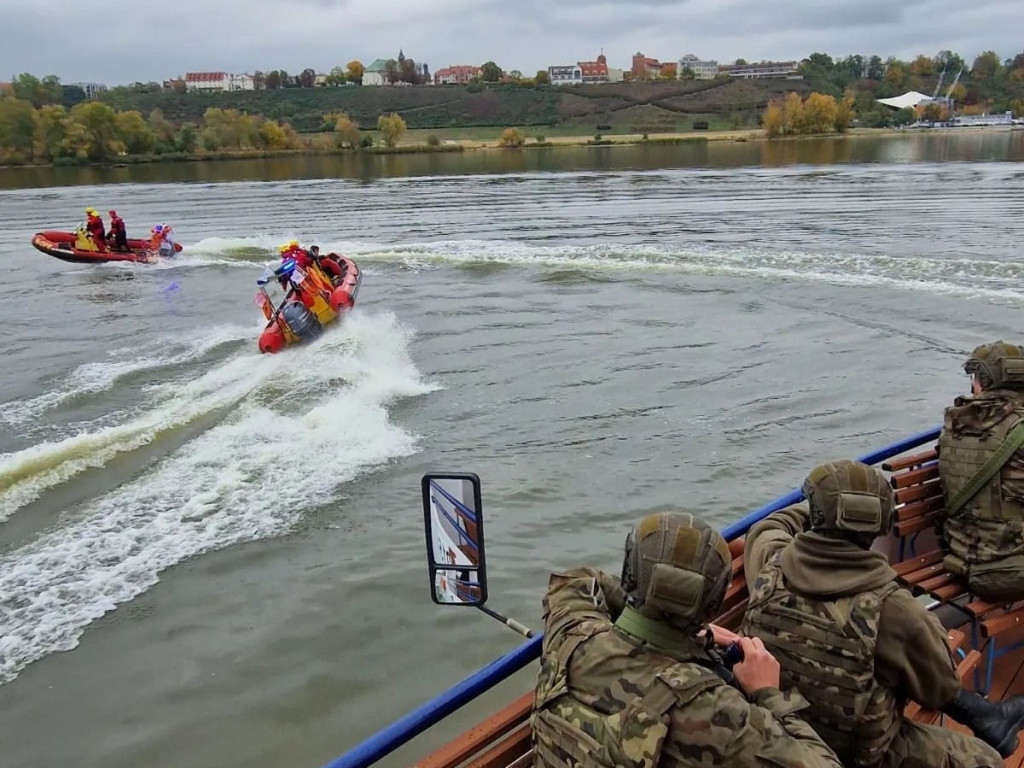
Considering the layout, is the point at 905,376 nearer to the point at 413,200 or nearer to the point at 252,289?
the point at 252,289

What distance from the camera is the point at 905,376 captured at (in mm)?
12906

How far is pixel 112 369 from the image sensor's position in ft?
47.2

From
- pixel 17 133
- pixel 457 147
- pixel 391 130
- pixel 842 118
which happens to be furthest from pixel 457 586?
pixel 842 118

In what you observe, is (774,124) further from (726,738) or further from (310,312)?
(726,738)

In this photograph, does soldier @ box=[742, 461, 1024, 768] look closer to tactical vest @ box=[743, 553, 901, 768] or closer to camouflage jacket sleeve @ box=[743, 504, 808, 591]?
tactical vest @ box=[743, 553, 901, 768]

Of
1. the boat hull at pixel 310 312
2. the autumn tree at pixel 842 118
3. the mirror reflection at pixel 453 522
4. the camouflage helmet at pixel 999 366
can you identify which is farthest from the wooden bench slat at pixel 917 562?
the autumn tree at pixel 842 118

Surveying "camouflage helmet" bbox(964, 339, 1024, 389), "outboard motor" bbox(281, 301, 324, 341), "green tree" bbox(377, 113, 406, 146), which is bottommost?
"outboard motor" bbox(281, 301, 324, 341)

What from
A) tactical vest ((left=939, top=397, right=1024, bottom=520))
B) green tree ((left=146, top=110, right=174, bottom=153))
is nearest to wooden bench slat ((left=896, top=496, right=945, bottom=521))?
tactical vest ((left=939, top=397, right=1024, bottom=520))

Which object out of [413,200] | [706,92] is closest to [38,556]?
[413,200]

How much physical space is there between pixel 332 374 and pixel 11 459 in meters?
4.94

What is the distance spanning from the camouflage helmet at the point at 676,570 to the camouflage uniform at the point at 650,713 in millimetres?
106

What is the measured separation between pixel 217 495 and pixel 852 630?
7942 mm

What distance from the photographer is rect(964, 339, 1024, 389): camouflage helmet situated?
4.12 meters

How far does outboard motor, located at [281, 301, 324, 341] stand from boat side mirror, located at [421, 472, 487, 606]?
12531 mm
